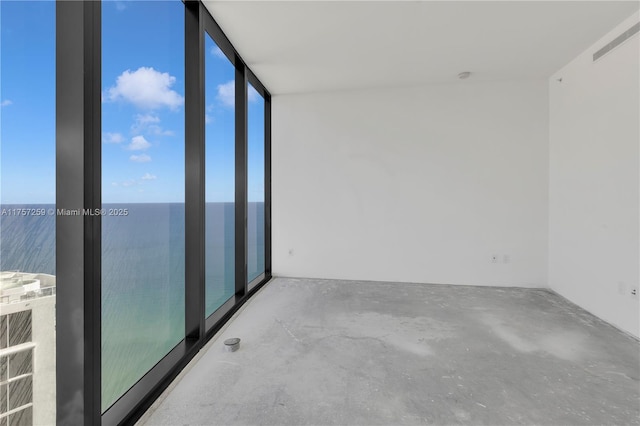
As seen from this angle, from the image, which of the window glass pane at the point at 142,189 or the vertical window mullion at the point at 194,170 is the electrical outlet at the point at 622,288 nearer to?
the vertical window mullion at the point at 194,170

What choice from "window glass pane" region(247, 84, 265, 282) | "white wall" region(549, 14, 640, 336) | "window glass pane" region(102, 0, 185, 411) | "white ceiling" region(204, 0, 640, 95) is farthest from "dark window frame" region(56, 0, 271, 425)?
"white wall" region(549, 14, 640, 336)

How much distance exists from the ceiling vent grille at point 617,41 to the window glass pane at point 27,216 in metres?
3.85

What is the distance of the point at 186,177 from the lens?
6.93ft

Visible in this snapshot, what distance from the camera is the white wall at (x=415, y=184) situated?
3588 mm

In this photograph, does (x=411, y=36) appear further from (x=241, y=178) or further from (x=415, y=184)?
(x=241, y=178)

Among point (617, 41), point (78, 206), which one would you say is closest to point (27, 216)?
point (78, 206)

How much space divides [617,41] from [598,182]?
1.21m

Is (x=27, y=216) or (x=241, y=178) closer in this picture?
(x=27, y=216)

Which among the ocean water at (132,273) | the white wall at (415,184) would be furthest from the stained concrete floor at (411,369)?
the white wall at (415,184)

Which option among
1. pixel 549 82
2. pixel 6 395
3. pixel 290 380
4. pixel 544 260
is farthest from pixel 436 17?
pixel 6 395

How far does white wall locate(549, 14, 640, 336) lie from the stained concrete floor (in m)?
0.33

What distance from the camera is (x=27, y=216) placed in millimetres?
1166

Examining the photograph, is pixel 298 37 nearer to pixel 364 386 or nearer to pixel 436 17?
pixel 436 17

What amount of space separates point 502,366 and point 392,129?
2.87 m
